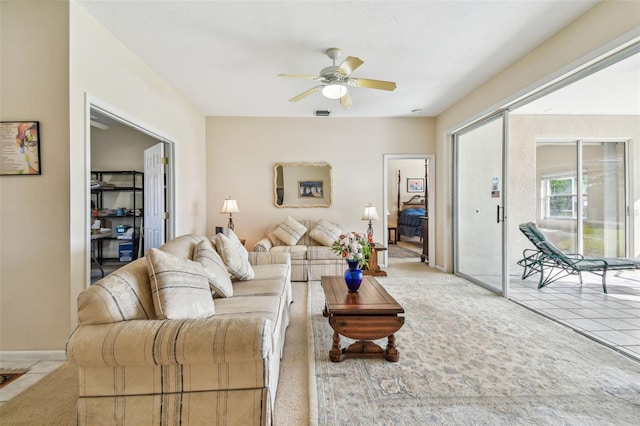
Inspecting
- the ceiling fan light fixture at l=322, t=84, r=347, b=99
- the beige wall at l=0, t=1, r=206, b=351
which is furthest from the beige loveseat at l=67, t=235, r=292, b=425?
the ceiling fan light fixture at l=322, t=84, r=347, b=99

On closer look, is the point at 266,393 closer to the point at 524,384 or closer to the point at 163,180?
the point at 524,384

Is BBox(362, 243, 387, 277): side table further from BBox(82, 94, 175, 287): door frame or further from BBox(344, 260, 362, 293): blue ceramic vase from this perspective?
BBox(82, 94, 175, 287): door frame

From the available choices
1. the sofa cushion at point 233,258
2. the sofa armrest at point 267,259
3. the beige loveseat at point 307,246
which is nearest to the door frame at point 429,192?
the beige loveseat at point 307,246

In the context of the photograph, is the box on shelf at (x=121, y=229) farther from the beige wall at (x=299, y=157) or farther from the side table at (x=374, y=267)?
the side table at (x=374, y=267)

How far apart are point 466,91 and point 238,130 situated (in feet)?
12.8

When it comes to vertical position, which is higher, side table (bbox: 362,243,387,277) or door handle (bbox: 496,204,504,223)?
door handle (bbox: 496,204,504,223)

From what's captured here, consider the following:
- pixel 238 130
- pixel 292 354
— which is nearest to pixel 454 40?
pixel 292 354

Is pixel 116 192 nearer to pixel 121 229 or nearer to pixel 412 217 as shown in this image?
pixel 121 229

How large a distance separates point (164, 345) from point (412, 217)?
7.43 metres

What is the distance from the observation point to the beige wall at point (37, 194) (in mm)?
2203

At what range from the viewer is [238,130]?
17.2 ft

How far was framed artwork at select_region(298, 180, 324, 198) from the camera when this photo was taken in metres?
5.32

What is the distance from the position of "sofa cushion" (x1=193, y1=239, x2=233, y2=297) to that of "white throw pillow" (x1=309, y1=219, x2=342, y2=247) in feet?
8.68

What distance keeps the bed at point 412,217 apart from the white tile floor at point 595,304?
10.6ft
